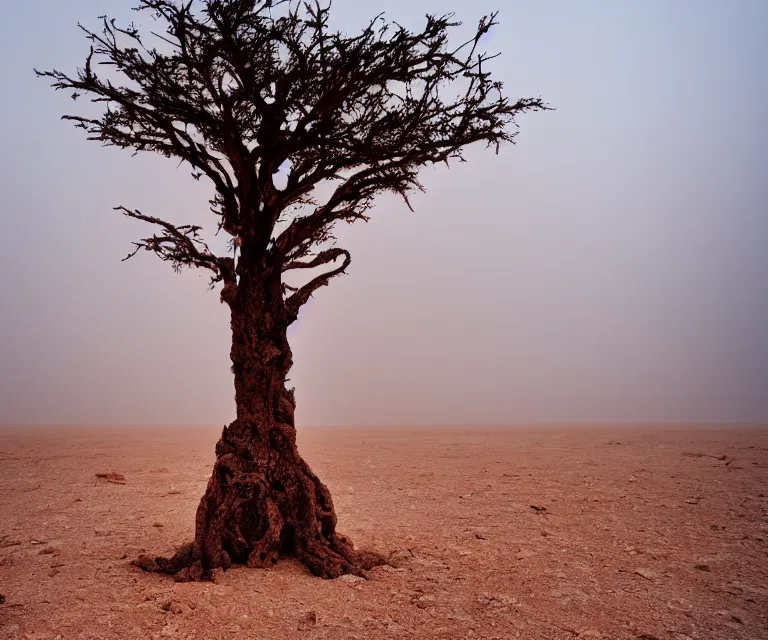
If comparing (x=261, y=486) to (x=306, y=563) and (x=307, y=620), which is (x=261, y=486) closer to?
(x=306, y=563)

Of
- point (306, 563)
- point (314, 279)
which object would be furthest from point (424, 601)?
point (314, 279)

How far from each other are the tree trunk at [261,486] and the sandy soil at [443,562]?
41 cm

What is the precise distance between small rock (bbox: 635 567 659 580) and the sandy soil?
3 cm

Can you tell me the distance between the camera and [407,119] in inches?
353

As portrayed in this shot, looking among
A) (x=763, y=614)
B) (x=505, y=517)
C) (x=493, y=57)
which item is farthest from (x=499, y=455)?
(x=493, y=57)

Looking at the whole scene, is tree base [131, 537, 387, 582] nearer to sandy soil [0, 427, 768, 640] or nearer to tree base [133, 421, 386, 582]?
tree base [133, 421, 386, 582]

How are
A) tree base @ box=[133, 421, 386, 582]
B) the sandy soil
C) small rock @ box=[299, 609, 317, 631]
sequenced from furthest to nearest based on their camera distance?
1. tree base @ box=[133, 421, 386, 582]
2. the sandy soil
3. small rock @ box=[299, 609, 317, 631]

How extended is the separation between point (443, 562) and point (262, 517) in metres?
2.93

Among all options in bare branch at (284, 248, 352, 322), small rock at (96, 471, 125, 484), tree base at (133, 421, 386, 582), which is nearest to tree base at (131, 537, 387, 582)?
tree base at (133, 421, 386, 582)

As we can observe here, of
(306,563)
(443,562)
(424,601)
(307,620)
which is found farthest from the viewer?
(443,562)

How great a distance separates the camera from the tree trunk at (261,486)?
850 cm

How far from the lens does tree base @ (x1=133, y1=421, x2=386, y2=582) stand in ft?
27.6

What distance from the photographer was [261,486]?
8.70 metres

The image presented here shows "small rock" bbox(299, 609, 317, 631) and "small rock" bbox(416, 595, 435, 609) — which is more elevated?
"small rock" bbox(299, 609, 317, 631)
